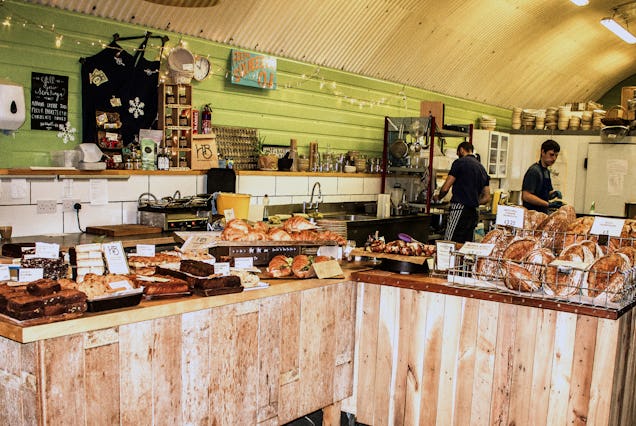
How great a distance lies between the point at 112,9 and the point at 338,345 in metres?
3.78

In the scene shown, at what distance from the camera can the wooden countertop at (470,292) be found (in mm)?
3406

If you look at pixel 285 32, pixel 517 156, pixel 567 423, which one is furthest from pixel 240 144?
pixel 517 156

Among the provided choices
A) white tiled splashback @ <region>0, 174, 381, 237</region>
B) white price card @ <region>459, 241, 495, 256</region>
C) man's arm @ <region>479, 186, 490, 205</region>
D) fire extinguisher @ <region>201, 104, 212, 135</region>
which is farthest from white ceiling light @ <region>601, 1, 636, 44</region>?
white price card @ <region>459, 241, 495, 256</region>

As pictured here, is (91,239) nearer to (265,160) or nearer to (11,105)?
(11,105)

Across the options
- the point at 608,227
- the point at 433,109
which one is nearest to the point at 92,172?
the point at 608,227

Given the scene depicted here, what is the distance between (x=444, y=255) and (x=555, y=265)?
0.79 m

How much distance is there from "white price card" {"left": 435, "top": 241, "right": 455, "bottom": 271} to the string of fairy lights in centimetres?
364

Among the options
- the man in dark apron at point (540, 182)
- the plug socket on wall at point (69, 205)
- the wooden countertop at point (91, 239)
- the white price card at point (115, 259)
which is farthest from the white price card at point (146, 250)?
the man in dark apron at point (540, 182)

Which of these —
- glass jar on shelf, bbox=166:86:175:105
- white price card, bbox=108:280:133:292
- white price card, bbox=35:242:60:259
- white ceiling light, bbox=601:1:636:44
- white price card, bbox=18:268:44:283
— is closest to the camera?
white price card, bbox=108:280:133:292

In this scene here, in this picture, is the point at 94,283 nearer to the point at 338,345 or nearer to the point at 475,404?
the point at 338,345

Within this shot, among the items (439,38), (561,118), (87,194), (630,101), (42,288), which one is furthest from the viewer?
A: (561,118)

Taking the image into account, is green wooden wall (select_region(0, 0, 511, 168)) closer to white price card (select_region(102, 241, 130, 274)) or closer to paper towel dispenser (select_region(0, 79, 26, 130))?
paper towel dispenser (select_region(0, 79, 26, 130))

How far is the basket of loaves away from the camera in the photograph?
11.4ft

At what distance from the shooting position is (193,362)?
321cm
